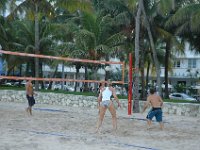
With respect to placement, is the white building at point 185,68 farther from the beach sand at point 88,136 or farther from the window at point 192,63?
the beach sand at point 88,136

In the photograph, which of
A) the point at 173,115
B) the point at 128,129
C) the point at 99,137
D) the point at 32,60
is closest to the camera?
the point at 99,137

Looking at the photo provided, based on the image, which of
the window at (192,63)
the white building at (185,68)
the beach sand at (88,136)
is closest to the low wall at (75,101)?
the beach sand at (88,136)

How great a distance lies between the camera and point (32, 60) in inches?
1293

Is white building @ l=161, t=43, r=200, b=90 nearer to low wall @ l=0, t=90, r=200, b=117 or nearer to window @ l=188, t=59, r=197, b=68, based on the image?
window @ l=188, t=59, r=197, b=68

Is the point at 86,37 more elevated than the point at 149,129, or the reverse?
the point at 86,37

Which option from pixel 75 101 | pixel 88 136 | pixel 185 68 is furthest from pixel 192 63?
pixel 88 136

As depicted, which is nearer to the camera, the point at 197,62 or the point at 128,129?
the point at 128,129

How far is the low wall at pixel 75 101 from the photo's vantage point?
17.5m

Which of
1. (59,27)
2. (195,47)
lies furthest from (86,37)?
(195,47)

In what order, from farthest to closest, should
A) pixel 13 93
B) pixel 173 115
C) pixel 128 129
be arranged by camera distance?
1. pixel 13 93
2. pixel 173 115
3. pixel 128 129

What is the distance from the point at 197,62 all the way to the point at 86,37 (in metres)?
30.7

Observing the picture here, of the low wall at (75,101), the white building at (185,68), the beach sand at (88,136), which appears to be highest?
the white building at (185,68)

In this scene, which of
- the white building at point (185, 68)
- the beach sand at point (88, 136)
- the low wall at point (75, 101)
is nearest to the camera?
the beach sand at point (88, 136)

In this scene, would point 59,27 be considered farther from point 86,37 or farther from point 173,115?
point 173,115
